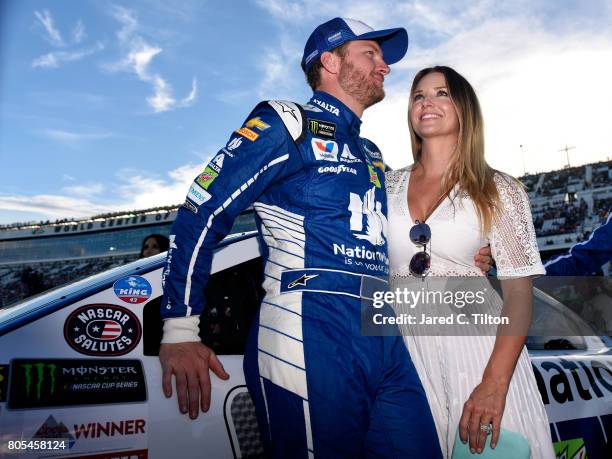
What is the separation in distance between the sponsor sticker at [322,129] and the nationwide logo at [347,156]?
0.06 m

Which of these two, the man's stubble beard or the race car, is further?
the man's stubble beard

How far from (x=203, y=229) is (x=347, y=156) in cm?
61

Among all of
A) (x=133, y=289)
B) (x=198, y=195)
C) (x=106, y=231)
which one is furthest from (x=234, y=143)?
(x=106, y=231)

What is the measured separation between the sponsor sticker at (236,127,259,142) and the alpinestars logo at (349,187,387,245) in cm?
40

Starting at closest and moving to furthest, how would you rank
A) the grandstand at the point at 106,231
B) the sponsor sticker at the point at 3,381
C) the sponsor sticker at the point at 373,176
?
the sponsor sticker at the point at 3,381, the sponsor sticker at the point at 373,176, the grandstand at the point at 106,231

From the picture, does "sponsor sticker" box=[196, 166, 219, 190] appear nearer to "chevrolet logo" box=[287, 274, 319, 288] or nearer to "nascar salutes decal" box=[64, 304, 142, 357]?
"chevrolet logo" box=[287, 274, 319, 288]

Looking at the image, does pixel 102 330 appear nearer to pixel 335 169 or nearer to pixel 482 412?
pixel 335 169

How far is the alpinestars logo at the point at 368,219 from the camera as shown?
189cm

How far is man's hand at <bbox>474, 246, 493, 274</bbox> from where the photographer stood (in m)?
1.96

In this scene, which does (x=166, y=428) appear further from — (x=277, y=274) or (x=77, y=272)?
(x=77, y=272)

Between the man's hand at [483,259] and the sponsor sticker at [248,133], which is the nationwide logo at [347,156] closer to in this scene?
the sponsor sticker at [248,133]

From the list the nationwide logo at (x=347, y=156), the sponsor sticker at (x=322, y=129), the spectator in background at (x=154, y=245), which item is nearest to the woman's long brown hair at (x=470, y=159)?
the nationwide logo at (x=347, y=156)

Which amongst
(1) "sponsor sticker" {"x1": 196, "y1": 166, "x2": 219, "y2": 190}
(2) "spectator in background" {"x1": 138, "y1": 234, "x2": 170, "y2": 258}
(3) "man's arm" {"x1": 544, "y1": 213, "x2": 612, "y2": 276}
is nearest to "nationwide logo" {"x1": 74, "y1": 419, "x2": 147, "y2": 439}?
(1) "sponsor sticker" {"x1": 196, "y1": 166, "x2": 219, "y2": 190}

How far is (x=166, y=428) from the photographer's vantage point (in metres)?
1.85
